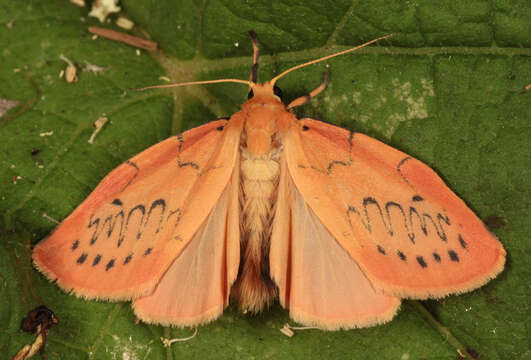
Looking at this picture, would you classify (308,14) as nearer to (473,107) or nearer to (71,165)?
(473,107)

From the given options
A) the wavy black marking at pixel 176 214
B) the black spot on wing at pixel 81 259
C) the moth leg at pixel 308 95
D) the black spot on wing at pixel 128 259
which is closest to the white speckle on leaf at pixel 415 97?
the moth leg at pixel 308 95

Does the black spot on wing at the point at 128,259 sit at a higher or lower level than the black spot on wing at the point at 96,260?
higher

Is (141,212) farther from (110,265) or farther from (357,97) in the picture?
(357,97)

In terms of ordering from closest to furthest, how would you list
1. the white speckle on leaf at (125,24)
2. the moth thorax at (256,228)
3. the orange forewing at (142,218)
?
the orange forewing at (142,218), the moth thorax at (256,228), the white speckle on leaf at (125,24)

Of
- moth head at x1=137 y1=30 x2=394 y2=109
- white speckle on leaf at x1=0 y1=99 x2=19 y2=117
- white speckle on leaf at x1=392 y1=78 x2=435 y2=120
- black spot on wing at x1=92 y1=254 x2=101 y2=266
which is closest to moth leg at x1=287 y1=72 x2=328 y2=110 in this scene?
moth head at x1=137 y1=30 x2=394 y2=109

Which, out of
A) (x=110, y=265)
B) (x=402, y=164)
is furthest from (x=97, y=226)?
(x=402, y=164)

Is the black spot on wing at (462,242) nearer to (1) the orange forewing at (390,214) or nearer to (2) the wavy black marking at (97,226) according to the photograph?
(1) the orange forewing at (390,214)

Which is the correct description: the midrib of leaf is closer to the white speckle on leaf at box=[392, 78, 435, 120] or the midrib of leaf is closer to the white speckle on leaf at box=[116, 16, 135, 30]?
the white speckle on leaf at box=[116, 16, 135, 30]
